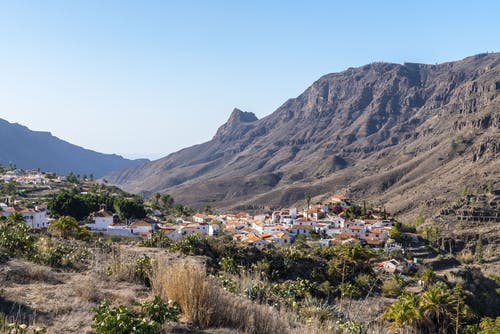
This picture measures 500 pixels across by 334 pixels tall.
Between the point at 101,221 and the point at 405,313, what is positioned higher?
the point at 405,313

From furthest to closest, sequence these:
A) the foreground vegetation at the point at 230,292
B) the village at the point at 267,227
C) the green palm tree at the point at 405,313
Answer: the village at the point at 267,227 < the green palm tree at the point at 405,313 < the foreground vegetation at the point at 230,292

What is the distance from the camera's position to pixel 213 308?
16.4 feet

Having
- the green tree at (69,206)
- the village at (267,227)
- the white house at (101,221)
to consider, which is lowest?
the village at (267,227)

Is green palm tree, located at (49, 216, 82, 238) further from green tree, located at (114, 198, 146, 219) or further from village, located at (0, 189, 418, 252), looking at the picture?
green tree, located at (114, 198, 146, 219)

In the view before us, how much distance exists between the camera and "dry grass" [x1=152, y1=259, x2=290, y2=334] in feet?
16.1

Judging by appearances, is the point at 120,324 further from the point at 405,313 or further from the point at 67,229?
the point at 67,229

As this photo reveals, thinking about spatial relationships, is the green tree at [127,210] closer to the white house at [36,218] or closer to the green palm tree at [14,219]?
the white house at [36,218]

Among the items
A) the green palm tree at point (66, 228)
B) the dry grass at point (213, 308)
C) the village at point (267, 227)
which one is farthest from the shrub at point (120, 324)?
the village at point (267, 227)

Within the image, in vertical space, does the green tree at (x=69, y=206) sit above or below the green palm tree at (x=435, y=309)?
above

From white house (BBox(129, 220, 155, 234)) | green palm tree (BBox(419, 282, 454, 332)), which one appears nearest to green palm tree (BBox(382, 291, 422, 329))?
green palm tree (BBox(419, 282, 454, 332))

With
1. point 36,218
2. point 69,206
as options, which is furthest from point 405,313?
point 69,206

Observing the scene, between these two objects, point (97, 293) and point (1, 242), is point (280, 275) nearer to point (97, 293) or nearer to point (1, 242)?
point (1, 242)

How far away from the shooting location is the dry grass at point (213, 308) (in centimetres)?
491

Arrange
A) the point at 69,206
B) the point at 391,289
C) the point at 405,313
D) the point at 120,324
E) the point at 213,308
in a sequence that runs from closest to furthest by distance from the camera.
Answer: the point at 120,324, the point at 213,308, the point at 405,313, the point at 391,289, the point at 69,206
